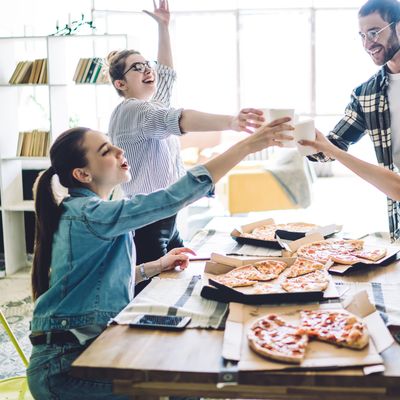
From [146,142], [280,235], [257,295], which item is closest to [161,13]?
[146,142]

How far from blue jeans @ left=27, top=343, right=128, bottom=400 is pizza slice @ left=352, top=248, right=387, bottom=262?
31.3 inches

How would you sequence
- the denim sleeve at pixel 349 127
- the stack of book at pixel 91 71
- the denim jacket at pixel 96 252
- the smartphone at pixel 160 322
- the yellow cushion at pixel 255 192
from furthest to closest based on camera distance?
the yellow cushion at pixel 255 192
the stack of book at pixel 91 71
the denim sleeve at pixel 349 127
the denim jacket at pixel 96 252
the smartphone at pixel 160 322

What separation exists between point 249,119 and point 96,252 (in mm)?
617

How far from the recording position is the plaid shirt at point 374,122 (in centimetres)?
246

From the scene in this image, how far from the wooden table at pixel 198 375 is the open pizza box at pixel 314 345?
17mm

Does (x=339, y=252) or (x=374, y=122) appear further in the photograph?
(x=374, y=122)

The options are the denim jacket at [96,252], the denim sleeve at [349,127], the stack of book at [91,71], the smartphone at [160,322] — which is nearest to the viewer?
the smartphone at [160,322]

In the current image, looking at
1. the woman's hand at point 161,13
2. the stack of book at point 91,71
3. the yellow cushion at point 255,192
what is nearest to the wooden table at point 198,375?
the woman's hand at point 161,13

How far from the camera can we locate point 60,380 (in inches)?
56.9

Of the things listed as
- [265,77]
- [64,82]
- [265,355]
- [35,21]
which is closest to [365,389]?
[265,355]

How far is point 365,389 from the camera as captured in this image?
102 centimetres

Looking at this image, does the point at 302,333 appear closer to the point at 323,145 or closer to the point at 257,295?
the point at 257,295

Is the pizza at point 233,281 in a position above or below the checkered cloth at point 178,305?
above

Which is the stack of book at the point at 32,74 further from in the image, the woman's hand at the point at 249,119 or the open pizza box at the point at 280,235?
the woman's hand at the point at 249,119
